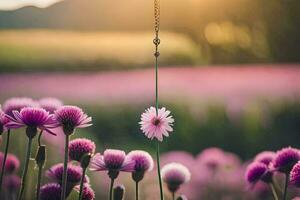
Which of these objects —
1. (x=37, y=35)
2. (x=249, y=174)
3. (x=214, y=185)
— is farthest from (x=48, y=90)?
(x=249, y=174)

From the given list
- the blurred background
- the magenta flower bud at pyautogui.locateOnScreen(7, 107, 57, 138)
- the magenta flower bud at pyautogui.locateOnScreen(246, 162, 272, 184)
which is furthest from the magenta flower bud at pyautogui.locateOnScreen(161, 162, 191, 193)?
the blurred background

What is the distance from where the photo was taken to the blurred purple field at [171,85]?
54.1 inches

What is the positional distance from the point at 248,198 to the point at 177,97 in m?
0.31

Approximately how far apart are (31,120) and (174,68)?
0.84m

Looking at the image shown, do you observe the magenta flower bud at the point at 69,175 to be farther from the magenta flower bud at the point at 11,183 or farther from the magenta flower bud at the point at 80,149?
the magenta flower bud at the point at 11,183

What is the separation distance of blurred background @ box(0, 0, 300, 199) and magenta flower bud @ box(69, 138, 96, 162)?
618mm

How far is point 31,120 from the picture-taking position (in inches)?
26.9

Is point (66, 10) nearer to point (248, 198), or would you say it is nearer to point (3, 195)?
point (3, 195)

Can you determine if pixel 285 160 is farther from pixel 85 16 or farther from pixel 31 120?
pixel 85 16

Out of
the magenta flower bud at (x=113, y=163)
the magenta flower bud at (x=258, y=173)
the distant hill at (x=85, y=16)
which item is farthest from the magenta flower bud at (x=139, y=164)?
the distant hill at (x=85, y=16)

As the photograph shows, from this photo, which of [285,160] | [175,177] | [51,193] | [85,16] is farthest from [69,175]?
[85,16]

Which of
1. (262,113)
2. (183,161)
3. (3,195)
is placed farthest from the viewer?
(262,113)

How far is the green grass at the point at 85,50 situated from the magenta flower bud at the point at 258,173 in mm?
631

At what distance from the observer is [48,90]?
53.9 inches
